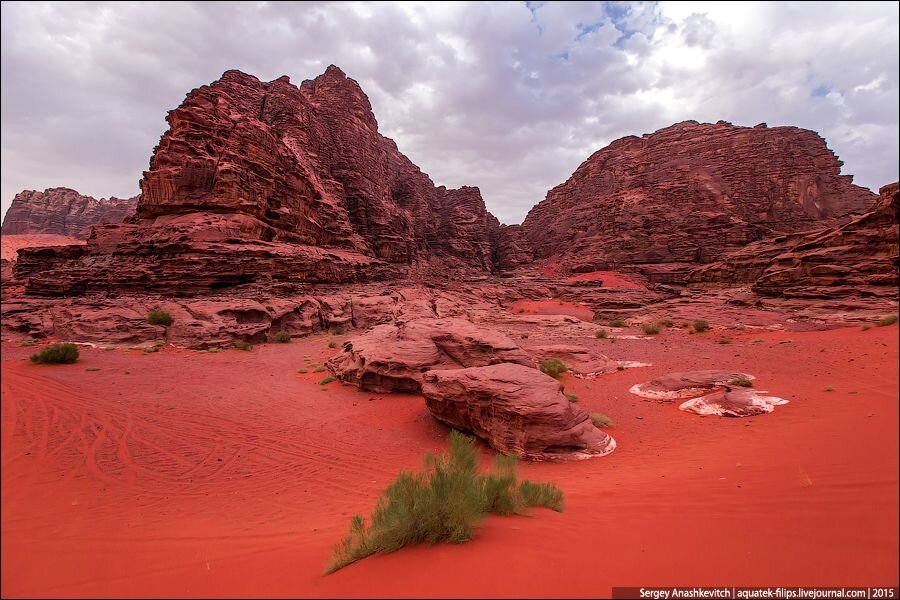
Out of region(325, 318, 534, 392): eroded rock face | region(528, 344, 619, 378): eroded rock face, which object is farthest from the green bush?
region(528, 344, 619, 378): eroded rock face

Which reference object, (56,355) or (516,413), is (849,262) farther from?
(56,355)

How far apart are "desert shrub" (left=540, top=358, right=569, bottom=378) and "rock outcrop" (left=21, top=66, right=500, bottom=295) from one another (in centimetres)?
2139

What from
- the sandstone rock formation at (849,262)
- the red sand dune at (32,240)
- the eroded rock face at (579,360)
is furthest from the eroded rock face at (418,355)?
the red sand dune at (32,240)

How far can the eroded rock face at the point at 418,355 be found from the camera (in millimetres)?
10438

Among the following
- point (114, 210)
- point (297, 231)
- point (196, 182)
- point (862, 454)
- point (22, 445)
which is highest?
point (114, 210)

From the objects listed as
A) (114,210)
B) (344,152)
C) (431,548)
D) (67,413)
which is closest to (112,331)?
(67,413)

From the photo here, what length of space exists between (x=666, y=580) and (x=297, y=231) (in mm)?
35565

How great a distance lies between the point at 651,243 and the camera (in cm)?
5262

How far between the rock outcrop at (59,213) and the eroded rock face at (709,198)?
92.2m

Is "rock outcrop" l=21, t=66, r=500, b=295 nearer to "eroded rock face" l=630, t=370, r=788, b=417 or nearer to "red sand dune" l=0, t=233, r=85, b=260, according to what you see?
"eroded rock face" l=630, t=370, r=788, b=417

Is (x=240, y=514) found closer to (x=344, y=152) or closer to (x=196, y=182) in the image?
(x=196, y=182)

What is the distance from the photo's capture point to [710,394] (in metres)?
9.12

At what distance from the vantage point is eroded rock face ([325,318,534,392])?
10.4 m
